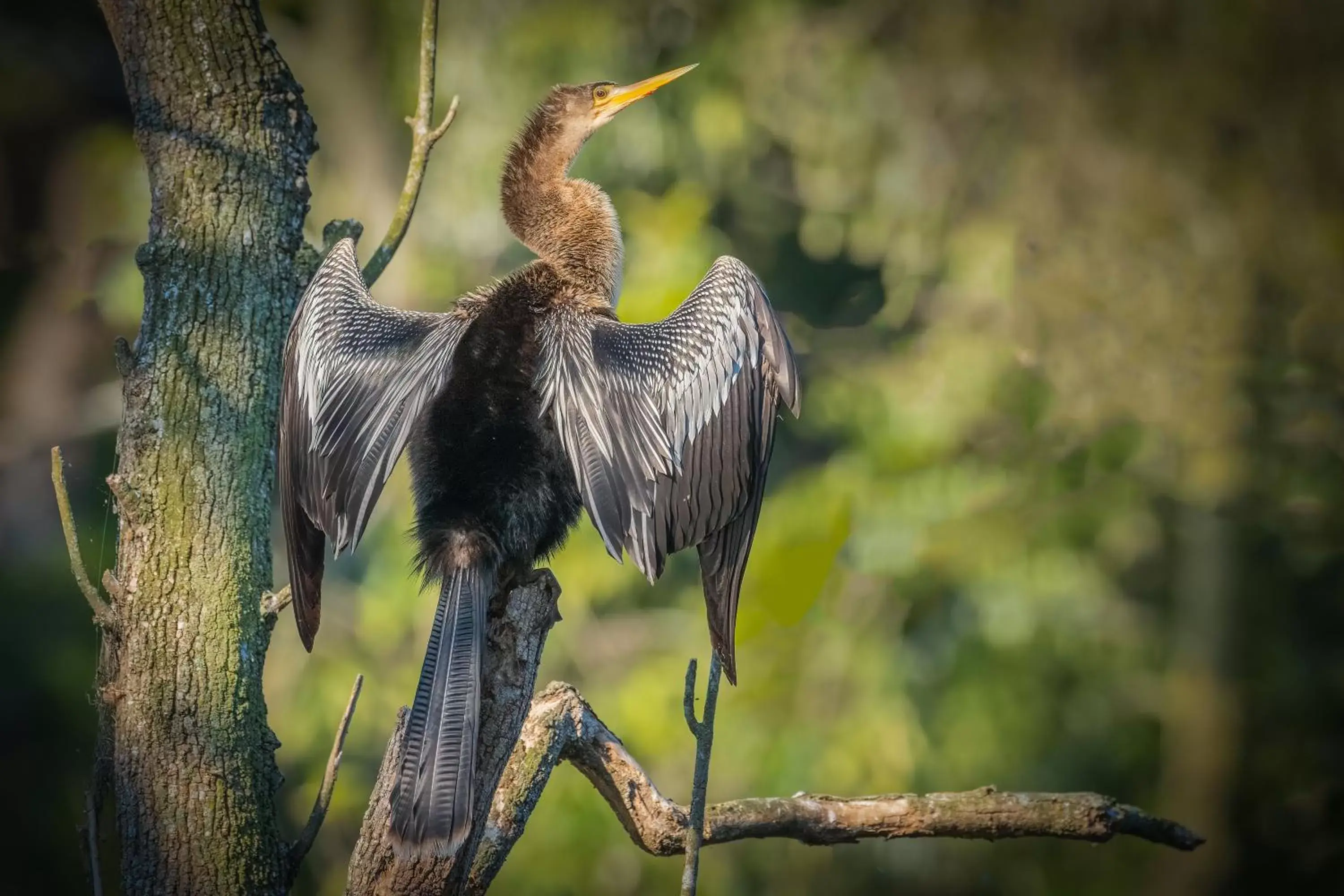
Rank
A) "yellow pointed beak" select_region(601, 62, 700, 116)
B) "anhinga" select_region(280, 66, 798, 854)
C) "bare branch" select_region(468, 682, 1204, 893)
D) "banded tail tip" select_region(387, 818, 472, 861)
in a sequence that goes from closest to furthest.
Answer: "banded tail tip" select_region(387, 818, 472, 861)
"bare branch" select_region(468, 682, 1204, 893)
"anhinga" select_region(280, 66, 798, 854)
"yellow pointed beak" select_region(601, 62, 700, 116)

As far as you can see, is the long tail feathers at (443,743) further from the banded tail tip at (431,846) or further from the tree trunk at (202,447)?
the tree trunk at (202,447)

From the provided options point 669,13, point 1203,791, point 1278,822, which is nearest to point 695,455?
point 1203,791

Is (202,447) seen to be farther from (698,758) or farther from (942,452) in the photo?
(942,452)

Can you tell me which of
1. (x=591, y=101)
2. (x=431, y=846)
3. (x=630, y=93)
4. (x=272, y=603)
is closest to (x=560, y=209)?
(x=591, y=101)

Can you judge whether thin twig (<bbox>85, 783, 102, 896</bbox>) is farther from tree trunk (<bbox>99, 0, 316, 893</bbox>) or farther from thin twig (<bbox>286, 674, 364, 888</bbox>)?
thin twig (<bbox>286, 674, 364, 888</bbox>)

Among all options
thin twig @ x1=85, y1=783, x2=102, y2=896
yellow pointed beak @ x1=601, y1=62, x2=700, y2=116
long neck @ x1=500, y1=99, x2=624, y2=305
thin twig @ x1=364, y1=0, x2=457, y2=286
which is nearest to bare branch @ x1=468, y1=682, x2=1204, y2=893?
thin twig @ x1=85, y1=783, x2=102, y2=896

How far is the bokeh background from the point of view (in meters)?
6.68

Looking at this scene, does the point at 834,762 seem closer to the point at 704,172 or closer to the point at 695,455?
the point at 704,172

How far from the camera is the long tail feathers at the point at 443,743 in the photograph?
2.12 meters

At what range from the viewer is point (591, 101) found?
390 centimetres

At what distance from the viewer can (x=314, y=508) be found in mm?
2717

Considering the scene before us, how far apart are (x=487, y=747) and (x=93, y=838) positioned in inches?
27.1

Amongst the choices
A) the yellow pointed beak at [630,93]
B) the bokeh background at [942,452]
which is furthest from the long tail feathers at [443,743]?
the bokeh background at [942,452]

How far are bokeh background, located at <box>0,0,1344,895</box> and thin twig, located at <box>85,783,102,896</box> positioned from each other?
439 centimetres
